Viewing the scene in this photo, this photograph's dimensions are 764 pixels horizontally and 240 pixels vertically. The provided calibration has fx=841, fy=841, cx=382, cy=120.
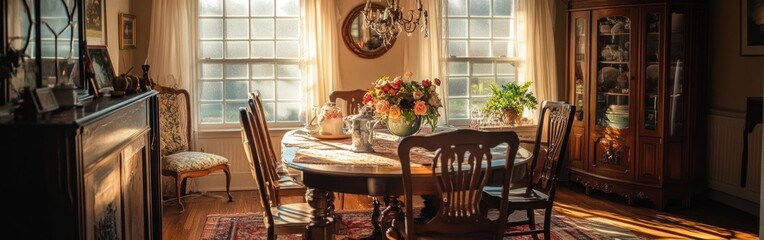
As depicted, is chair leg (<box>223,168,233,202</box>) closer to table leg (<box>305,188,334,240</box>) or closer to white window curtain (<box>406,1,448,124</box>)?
white window curtain (<box>406,1,448,124</box>)

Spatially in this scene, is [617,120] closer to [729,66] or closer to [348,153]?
[729,66]

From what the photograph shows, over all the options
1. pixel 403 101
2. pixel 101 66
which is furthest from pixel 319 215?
pixel 101 66

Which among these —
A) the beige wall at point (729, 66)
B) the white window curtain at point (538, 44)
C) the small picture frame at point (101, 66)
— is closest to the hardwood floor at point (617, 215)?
the beige wall at point (729, 66)

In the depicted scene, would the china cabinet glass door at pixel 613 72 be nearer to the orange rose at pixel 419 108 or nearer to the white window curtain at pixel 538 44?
the white window curtain at pixel 538 44

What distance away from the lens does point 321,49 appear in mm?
6980

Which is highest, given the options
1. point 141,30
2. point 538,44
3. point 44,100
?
point 141,30

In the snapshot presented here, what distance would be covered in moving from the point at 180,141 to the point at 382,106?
2689mm

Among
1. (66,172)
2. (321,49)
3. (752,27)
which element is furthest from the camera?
(321,49)

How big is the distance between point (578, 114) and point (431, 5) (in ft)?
5.09

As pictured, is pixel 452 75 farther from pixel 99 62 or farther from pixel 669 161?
pixel 99 62

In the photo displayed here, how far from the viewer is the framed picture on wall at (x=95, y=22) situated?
525 centimetres

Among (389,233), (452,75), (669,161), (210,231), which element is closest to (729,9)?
(669,161)

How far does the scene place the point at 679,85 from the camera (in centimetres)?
649

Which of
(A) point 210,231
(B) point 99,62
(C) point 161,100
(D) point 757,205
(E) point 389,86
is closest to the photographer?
(E) point 389,86
